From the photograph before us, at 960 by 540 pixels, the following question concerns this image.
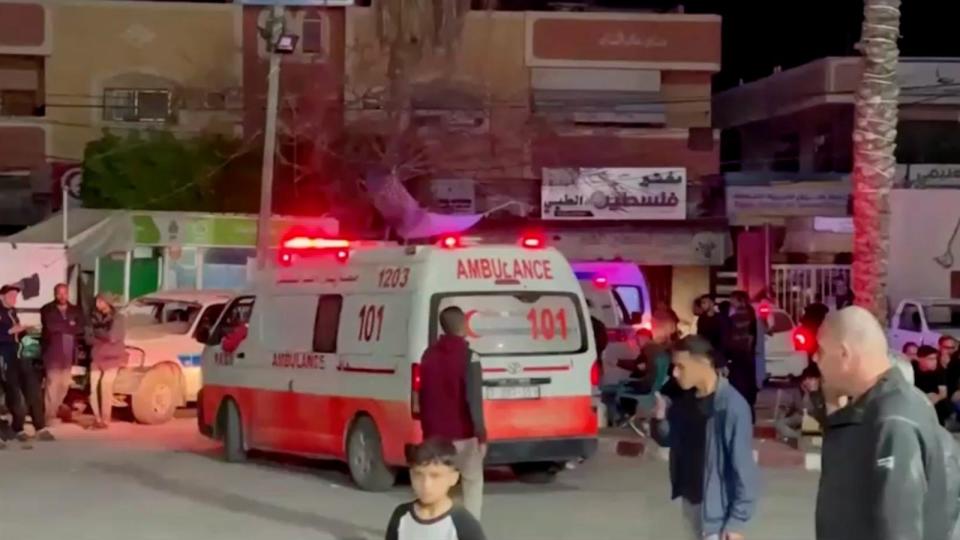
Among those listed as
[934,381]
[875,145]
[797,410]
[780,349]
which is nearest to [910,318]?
[780,349]

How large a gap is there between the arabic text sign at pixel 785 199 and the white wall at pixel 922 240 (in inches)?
136

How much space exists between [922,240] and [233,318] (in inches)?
797

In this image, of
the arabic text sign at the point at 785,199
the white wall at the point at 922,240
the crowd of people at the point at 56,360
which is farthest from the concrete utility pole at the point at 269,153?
the white wall at the point at 922,240

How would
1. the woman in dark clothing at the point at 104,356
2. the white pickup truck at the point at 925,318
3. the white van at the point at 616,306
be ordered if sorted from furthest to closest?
the white pickup truck at the point at 925,318, the white van at the point at 616,306, the woman in dark clothing at the point at 104,356

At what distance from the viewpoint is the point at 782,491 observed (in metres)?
A: 16.0

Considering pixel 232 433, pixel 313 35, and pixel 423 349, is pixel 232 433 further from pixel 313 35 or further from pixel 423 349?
pixel 313 35

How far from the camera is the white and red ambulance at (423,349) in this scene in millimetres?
15133

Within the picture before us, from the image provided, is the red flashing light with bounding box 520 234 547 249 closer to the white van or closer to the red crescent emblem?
the red crescent emblem

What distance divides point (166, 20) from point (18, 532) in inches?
1127

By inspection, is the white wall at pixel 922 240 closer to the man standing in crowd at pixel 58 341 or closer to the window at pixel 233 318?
the man standing in crowd at pixel 58 341

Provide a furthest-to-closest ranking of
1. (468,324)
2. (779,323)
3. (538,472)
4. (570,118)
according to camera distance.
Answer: (570,118), (779,323), (538,472), (468,324)

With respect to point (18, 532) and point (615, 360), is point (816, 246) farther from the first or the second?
point (18, 532)

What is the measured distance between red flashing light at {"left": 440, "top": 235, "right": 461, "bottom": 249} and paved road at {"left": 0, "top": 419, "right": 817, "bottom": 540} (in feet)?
7.50

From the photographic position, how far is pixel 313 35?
135ft
